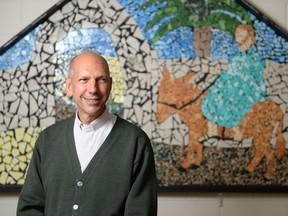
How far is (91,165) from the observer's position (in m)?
1.30

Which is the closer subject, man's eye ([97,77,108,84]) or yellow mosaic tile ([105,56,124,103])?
man's eye ([97,77,108,84])

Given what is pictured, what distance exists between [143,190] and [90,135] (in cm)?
27

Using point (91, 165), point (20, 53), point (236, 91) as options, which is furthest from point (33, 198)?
point (236, 91)

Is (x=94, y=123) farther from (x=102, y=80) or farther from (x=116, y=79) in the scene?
(x=116, y=79)

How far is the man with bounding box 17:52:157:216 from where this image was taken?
4.19 feet

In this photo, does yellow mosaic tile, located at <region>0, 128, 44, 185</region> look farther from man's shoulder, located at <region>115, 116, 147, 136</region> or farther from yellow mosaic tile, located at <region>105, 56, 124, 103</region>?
man's shoulder, located at <region>115, 116, 147, 136</region>

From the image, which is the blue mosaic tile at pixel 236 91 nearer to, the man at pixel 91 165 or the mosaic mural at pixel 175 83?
the mosaic mural at pixel 175 83

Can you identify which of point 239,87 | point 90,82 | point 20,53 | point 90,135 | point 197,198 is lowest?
point 197,198

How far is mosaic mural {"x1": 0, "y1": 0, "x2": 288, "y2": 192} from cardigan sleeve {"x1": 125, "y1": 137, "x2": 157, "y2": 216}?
69 centimetres

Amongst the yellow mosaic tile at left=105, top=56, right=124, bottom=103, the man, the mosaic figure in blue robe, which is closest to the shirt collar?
the man

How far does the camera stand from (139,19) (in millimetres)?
2035

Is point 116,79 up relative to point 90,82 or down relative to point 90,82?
up

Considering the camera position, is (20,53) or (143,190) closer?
(143,190)

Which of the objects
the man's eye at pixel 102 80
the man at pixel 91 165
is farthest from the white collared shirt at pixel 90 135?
the man's eye at pixel 102 80
